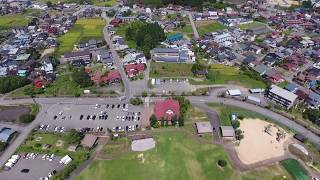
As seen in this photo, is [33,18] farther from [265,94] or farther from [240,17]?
[265,94]

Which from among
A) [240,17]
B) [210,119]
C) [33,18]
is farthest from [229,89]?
[33,18]

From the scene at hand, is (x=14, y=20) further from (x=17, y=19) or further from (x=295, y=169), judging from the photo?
(x=295, y=169)

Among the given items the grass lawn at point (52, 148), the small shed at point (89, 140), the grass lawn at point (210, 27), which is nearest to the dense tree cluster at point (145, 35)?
the grass lawn at point (210, 27)

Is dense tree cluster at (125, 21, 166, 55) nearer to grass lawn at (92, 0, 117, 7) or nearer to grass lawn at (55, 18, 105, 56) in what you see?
grass lawn at (55, 18, 105, 56)

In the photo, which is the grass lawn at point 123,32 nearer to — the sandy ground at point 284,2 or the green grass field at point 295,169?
the green grass field at point 295,169

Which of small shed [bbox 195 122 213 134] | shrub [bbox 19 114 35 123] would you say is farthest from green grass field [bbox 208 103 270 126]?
shrub [bbox 19 114 35 123]

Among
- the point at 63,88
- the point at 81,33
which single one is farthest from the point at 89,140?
the point at 81,33
